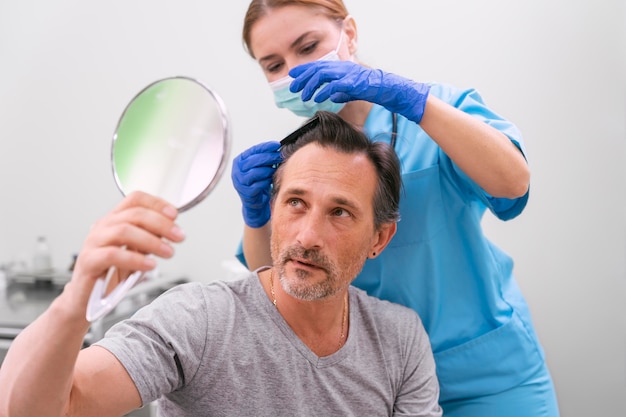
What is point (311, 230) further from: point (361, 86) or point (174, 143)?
point (174, 143)

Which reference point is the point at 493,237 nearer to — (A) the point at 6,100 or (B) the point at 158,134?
(B) the point at 158,134

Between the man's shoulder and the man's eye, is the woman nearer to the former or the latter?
the man's shoulder

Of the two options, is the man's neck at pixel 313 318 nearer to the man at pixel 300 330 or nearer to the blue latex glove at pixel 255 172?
the man at pixel 300 330

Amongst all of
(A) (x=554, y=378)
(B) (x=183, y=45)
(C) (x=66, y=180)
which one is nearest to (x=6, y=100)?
(C) (x=66, y=180)

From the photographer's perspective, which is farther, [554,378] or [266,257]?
[554,378]

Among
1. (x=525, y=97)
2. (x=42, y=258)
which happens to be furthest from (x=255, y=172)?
(x=42, y=258)

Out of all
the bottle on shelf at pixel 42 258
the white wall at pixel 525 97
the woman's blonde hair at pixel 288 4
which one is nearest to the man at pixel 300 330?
the woman's blonde hair at pixel 288 4

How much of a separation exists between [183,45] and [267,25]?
123cm

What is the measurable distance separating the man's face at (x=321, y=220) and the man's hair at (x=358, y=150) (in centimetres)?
2

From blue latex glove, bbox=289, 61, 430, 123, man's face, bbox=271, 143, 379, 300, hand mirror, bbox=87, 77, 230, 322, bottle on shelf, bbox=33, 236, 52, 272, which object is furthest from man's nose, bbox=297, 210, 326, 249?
bottle on shelf, bbox=33, 236, 52, 272

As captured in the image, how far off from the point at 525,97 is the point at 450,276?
3.45 feet

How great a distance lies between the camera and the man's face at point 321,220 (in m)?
1.20

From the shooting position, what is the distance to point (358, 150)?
1.33 metres

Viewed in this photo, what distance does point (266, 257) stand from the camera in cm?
151
